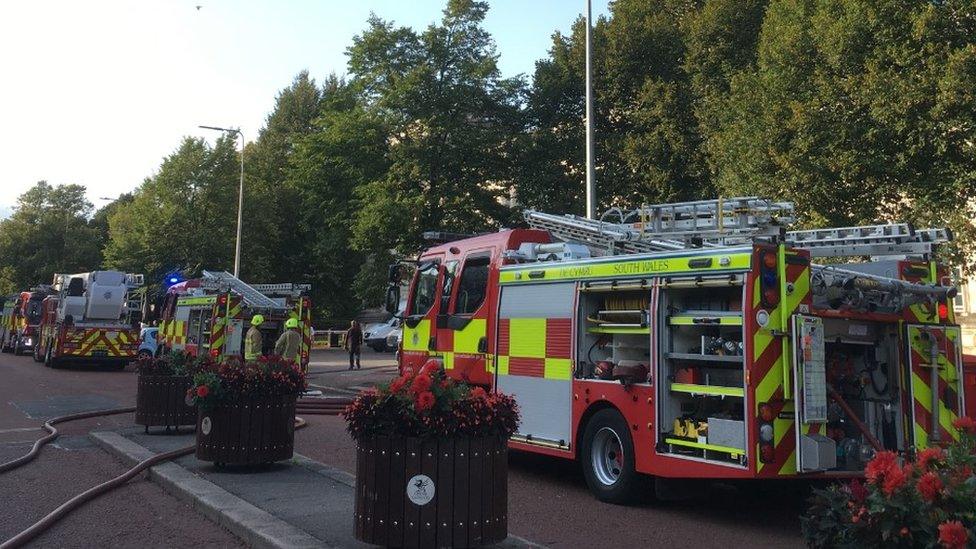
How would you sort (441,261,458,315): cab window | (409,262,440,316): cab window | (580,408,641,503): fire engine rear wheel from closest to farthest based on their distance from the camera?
(580,408,641,503): fire engine rear wheel < (441,261,458,315): cab window < (409,262,440,316): cab window

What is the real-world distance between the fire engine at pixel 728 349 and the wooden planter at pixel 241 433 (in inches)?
102

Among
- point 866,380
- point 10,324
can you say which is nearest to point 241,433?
point 866,380

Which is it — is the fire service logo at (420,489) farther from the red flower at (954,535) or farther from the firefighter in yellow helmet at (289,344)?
the firefighter in yellow helmet at (289,344)

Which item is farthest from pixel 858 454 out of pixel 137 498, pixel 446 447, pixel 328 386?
pixel 328 386

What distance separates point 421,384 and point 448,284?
5.50 m

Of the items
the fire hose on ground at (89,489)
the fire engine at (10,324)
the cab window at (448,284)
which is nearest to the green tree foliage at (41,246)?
the fire engine at (10,324)

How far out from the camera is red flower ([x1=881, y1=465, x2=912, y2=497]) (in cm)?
327

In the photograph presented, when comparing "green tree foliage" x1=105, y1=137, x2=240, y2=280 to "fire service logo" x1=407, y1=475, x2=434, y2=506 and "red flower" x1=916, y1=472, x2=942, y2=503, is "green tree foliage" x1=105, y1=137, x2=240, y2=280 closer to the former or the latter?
"fire service logo" x1=407, y1=475, x2=434, y2=506

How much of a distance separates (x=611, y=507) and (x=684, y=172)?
18.1 m

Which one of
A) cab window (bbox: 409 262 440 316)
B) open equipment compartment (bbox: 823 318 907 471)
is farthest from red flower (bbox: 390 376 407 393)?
cab window (bbox: 409 262 440 316)

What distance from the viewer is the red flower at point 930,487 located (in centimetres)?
316

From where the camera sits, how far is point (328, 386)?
73.7 feet

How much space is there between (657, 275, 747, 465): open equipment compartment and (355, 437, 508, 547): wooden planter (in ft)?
7.74

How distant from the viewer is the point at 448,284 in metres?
10.8
